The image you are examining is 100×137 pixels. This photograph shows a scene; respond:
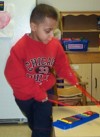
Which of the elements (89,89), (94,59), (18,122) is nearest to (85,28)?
(94,59)

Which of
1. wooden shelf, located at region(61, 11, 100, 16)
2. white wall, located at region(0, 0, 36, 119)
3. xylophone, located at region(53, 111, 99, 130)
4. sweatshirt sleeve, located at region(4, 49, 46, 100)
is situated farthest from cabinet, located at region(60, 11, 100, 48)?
xylophone, located at region(53, 111, 99, 130)

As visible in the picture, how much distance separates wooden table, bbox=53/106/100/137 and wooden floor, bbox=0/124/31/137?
1247 mm

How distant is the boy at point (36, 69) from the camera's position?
150 centimetres

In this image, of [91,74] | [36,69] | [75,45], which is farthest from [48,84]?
[91,74]

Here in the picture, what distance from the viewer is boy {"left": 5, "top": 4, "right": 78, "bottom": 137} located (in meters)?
1.50

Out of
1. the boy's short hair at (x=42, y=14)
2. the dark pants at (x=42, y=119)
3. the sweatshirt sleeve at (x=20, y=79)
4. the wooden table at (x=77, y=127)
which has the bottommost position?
the dark pants at (x=42, y=119)

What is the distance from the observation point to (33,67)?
5.22ft

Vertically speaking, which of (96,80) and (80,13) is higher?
(80,13)

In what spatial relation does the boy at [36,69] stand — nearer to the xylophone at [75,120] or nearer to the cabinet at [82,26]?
the xylophone at [75,120]

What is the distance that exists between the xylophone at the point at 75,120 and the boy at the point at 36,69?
0.22 m

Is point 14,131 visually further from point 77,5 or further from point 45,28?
point 77,5

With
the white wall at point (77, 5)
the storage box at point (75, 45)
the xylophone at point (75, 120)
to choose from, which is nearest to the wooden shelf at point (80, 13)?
the white wall at point (77, 5)

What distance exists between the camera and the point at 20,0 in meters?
2.68

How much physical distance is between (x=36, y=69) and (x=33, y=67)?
3 cm
